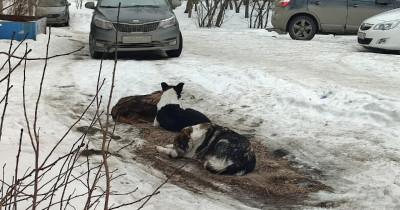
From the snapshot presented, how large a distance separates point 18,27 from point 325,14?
8.62 metres

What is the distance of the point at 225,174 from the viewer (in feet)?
14.7

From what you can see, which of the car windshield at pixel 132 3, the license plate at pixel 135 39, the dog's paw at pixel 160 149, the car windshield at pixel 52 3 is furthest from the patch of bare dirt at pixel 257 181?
the car windshield at pixel 52 3

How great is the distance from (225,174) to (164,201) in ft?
2.80

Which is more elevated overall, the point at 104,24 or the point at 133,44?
the point at 104,24

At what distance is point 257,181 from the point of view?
4.45 metres

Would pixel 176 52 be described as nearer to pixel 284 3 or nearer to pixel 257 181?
pixel 284 3

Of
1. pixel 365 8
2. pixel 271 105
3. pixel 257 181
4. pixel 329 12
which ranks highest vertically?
pixel 365 8

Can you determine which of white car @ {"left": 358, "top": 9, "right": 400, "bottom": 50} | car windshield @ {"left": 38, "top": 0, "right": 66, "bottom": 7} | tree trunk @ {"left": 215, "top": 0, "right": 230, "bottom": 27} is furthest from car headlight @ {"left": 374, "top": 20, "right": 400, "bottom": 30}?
car windshield @ {"left": 38, "top": 0, "right": 66, "bottom": 7}

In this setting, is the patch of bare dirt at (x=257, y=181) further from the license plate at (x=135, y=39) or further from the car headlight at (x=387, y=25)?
the car headlight at (x=387, y=25)

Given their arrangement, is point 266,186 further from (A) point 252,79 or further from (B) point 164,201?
(A) point 252,79

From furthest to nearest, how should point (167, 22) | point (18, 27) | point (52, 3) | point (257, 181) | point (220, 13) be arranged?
point (220, 13) < point (52, 3) < point (18, 27) < point (167, 22) < point (257, 181)

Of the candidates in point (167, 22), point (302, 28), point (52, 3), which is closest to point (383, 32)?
point (302, 28)

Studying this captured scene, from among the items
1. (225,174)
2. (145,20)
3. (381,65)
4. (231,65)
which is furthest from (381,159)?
(145,20)

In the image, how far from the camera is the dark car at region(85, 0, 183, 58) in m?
9.99
